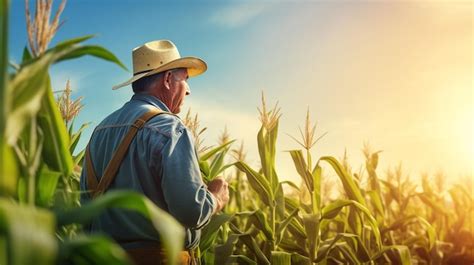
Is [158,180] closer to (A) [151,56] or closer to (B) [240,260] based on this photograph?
(A) [151,56]

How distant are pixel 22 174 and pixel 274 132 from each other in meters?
2.99

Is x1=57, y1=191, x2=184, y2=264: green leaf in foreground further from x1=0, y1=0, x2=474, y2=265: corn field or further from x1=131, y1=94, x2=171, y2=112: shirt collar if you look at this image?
x1=131, y1=94, x2=171, y2=112: shirt collar

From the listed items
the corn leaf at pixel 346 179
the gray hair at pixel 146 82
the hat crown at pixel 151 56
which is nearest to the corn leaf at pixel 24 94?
the gray hair at pixel 146 82

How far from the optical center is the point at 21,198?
198 centimetres

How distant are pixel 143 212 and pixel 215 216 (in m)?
2.82

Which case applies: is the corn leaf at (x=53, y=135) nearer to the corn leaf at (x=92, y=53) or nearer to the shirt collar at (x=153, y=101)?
the corn leaf at (x=92, y=53)

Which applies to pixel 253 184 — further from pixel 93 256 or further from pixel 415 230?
pixel 415 230

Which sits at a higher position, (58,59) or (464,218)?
(58,59)

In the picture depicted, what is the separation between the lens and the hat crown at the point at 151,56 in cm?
372

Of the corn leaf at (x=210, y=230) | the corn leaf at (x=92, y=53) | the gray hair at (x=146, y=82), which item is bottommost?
the corn leaf at (x=210, y=230)

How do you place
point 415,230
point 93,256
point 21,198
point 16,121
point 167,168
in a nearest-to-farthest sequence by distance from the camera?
point 16,121, point 93,256, point 21,198, point 167,168, point 415,230

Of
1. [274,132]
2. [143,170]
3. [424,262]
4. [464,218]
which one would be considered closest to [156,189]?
[143,170]

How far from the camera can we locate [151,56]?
3.75 metres

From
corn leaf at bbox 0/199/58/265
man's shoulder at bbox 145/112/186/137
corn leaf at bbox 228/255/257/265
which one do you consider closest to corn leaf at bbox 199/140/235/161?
corn leaf at bbox 228/255/257/265
